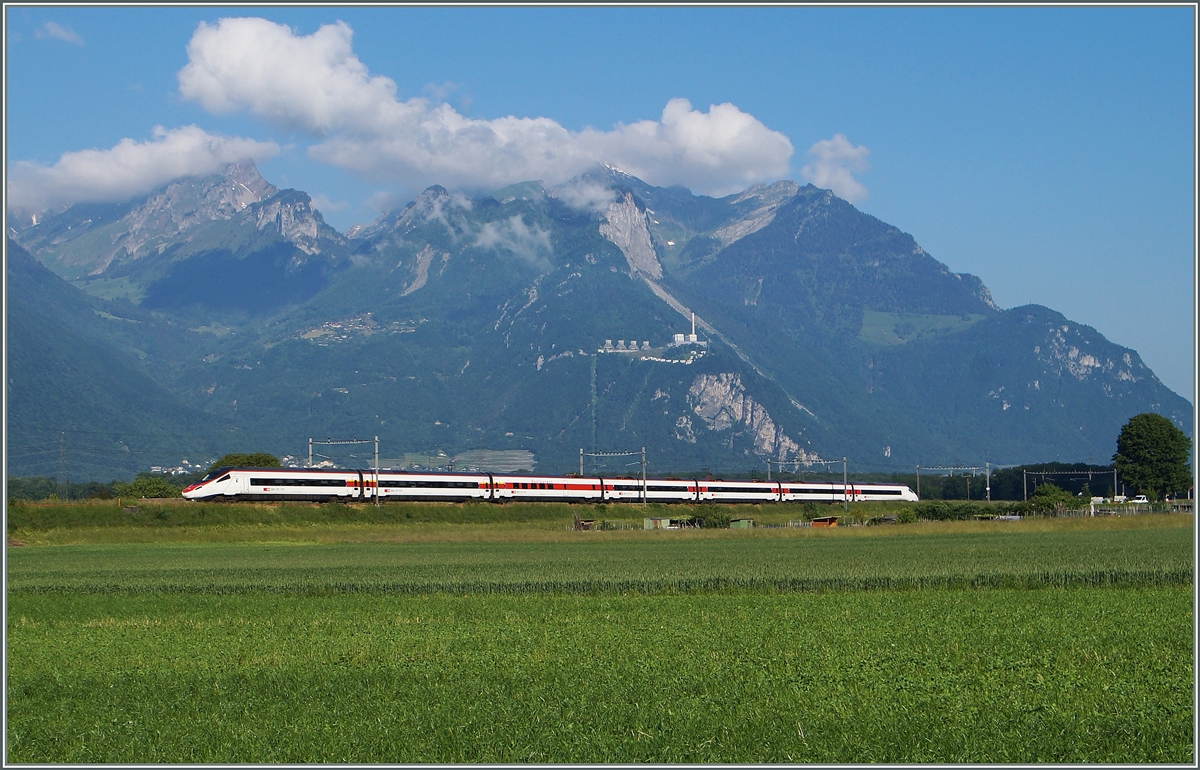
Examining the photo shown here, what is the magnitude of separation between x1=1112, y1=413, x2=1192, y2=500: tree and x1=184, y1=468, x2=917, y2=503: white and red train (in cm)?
3088

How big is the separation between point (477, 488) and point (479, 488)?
0.16m

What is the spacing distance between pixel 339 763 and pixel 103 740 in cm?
312

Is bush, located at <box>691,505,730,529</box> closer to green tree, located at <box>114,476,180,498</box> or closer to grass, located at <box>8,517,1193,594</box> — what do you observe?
grass, located at <box>8,517,1193,594</box>

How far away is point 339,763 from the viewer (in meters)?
11.7

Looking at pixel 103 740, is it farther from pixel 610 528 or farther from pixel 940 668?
pixel 610 528

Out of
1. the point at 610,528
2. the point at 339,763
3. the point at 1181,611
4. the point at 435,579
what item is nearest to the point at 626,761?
the point at 339,763

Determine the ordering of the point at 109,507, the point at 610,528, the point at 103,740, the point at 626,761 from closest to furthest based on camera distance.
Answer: the point at 626,761 < the point at 103,740 < the point at 109,507 < the point at 610,528

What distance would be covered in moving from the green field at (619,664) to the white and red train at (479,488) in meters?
43.4

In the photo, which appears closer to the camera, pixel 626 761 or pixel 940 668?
pixel 626 761

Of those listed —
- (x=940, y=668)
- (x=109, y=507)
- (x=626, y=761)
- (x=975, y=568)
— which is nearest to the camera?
(x=626, y=761)

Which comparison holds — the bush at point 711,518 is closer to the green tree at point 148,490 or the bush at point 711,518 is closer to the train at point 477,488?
the train at point 477,488

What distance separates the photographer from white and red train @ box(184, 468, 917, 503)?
77.7 metres

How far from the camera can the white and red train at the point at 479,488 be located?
7769 centimetres

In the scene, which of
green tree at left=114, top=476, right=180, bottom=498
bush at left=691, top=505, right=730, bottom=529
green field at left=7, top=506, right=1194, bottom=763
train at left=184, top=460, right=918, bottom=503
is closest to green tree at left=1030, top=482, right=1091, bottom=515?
train at left=184, top=460, right=918, bottom=503
